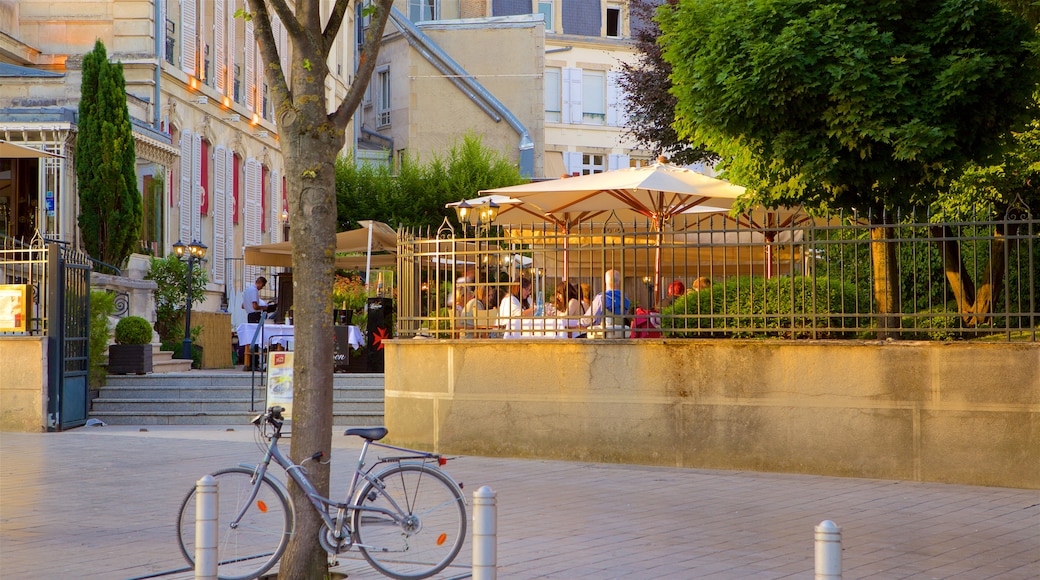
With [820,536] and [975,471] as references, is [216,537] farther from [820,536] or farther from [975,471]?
Answer: [975,471]

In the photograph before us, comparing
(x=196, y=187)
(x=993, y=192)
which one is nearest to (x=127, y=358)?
(x=993, y=192)

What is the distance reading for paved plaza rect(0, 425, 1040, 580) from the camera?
7418 mm

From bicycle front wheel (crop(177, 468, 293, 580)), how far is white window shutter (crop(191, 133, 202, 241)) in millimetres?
23404

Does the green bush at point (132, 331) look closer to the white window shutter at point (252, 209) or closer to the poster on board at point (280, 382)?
the poster on board at point (280, 382)

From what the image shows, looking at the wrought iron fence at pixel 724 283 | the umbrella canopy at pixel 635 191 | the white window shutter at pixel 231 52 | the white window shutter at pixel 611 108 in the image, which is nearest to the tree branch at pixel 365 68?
the wrought iron fence at pixel 724 283

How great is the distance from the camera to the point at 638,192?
16.2 metres

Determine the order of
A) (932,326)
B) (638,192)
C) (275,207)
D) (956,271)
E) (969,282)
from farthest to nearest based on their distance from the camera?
(275,207)
(638,192)
(969,282)
(956,271)
(932,326)

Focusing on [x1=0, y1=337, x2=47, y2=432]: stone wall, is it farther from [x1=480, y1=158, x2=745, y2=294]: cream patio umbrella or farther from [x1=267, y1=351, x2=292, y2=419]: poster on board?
[x1=480, y1=158, x2=745, y2=294]: cream patio umbrella

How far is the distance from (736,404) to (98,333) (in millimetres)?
9705

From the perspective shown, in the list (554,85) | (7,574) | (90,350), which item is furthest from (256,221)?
(7,574)

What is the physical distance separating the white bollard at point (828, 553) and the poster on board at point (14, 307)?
43.5 feet

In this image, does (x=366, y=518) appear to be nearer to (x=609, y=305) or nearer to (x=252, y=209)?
(x=609, y=305)

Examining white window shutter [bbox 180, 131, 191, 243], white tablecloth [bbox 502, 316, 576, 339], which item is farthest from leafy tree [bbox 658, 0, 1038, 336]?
white window shutter [bbox 180, 131, 191, 243]

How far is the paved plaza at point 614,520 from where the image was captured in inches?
292
